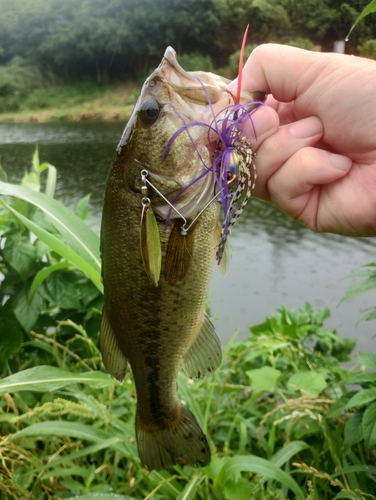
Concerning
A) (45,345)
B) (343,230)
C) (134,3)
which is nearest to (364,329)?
(343,230)

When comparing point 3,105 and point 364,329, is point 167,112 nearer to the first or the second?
point 364,329

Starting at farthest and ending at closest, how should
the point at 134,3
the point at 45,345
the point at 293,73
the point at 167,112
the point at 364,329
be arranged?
1. the point at 134,3
2. the point at 364,329
3. the point at 45,345
4. the point at 293,73
5. the point at 167,112

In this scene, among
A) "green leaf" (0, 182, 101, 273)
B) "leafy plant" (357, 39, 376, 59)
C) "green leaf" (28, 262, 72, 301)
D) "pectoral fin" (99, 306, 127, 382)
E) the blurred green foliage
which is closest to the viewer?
"pectoral fin" (99, 306, 127, 382)

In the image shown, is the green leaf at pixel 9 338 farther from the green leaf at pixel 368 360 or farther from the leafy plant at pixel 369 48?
the leafy plant at pixel 369 48

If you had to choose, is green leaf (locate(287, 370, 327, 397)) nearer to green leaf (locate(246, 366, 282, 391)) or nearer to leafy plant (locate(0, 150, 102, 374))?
green leaf (locate(246, 366, 282, 391))

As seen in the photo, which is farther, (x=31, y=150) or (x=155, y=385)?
(x=31, y=150)

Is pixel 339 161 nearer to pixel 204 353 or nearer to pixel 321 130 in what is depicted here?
pixel 321 130

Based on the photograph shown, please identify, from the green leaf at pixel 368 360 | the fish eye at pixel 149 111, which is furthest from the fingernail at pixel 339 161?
the green leaf at pixel 368 360

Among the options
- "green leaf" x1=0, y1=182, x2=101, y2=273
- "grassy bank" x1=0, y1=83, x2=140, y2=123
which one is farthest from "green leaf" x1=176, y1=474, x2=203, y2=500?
"grassy bank" x1=0, y1=83, x2=140, y2=123
